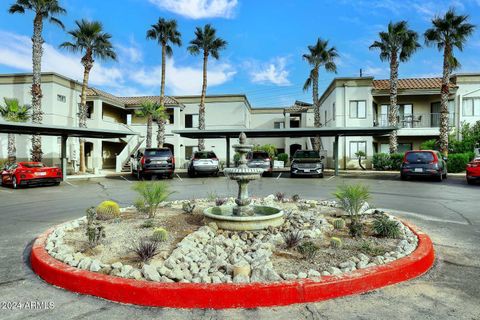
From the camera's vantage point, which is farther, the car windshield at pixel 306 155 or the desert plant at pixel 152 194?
the car windshield at pixel 306 155

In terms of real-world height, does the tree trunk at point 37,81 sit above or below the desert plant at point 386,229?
above

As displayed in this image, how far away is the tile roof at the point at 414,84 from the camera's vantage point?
2947cm

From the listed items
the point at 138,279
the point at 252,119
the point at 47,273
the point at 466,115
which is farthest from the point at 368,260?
the point at 252,119

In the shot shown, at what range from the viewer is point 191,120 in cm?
3669

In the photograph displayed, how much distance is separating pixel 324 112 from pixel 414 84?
905 centimetres

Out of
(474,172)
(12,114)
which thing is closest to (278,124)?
(474,172)

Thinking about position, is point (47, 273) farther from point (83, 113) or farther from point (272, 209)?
point (83, 113)

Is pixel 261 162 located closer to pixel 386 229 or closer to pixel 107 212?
pixel 107 212

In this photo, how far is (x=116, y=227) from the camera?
247 inches

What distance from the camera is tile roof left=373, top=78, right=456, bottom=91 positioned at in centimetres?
2947

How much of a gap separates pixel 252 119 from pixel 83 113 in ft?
68.0

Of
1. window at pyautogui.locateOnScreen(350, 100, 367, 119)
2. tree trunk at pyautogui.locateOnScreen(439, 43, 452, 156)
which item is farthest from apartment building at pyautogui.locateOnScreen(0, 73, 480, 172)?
tree trunk at pyautogui.locateOnScreen(439, 43, 452, 156)

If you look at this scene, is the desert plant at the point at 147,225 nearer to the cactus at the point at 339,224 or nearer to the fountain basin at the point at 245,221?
the fountain basin at the point at 245,221

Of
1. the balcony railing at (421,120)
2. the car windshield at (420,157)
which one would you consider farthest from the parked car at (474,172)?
the balcony railing at (421,120)
